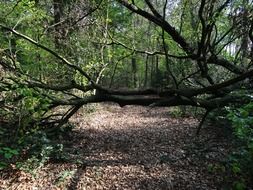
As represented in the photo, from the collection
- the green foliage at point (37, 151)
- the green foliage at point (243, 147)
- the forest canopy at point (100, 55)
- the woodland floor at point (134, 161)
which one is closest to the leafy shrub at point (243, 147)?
the green foliage at point (243, 147)

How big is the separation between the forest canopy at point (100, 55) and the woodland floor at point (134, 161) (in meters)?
1.00

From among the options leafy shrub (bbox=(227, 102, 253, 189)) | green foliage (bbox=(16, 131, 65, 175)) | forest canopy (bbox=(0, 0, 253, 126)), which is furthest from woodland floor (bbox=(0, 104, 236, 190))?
forest canopy (bbox=(0, 0, 253, 126))

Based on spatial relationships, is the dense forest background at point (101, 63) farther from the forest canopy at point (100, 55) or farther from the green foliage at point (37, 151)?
the green foliage at point (37, 151)

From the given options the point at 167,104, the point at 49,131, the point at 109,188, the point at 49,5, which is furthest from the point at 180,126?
the point at 49,5

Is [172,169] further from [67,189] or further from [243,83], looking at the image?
[243,83]

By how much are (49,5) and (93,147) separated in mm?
7779

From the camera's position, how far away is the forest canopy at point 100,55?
6.93 meters

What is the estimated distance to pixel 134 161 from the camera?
6.68 metres

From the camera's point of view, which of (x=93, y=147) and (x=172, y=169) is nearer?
(x=172, y=169)

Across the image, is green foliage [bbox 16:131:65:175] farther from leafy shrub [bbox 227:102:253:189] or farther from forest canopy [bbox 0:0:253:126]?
leafy shrub [bbox 227:102:253:189]

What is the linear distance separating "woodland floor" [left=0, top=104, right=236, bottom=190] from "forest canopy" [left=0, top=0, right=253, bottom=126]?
1.00 m

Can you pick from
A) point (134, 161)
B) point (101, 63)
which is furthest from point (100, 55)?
point (134, 161)

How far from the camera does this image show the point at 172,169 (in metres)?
6.21

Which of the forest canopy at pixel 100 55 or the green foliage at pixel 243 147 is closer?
the green foliage at pixel 243 147
